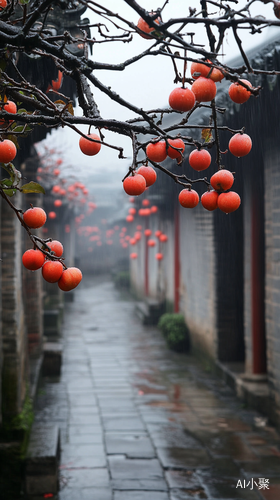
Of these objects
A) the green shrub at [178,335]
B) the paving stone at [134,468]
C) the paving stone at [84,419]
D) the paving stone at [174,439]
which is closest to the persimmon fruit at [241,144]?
the paving stone at [134,468]

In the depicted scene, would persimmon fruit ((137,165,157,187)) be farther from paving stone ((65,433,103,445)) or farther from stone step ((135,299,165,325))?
stone step ((135,299,165,325))

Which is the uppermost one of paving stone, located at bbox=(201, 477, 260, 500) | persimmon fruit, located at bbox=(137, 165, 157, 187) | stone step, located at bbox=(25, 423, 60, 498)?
persimmon fruit, located at bbox=(137, 165, 157, 187)

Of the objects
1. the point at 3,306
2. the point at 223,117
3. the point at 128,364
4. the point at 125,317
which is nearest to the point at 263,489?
the point at 3,306

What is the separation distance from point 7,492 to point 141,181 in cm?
371


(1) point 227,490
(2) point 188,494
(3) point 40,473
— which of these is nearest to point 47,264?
(3) point 40,473

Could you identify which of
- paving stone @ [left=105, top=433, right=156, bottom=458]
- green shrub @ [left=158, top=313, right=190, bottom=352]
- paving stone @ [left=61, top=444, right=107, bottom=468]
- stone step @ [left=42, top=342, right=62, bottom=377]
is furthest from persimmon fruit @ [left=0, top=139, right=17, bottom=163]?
A: green shrub @ [left=158, top=313, right=190, bottom=352]

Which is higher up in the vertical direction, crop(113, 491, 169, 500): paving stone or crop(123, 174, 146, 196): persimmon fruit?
crop(123, 174, 146, 196): persimmon fruit

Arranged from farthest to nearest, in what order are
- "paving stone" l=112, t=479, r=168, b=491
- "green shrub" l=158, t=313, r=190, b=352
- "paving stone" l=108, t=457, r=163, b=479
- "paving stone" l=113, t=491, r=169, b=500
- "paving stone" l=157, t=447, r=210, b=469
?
"green shrub" l=158, t=313, r=190, b=352 → "paving stone" l=157, t=447, r=210, b=469 → "paving stone" l=108, t=457, r=163, b=479 → "paving stone" l=112, t=479, r=168, b=491 → "paving stone" l=113, t=491, r=169, b=500

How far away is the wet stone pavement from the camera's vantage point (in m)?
4.63

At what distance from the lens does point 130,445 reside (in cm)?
561

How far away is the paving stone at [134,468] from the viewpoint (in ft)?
15.8

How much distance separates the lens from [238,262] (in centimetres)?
868

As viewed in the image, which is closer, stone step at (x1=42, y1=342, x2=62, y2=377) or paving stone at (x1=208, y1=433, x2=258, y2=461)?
paving stone at (x1=208, y1=433, x2=258, y2=461)

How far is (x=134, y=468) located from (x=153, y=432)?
1.05 m
